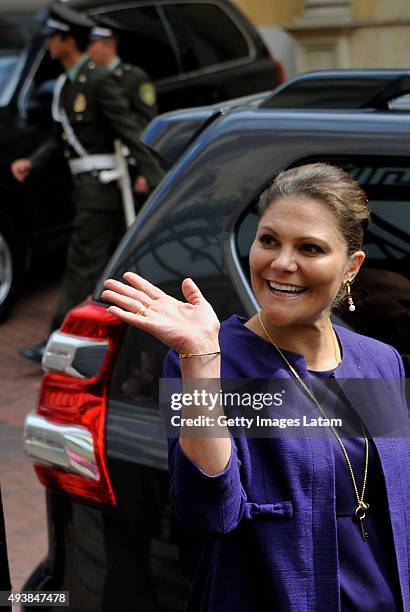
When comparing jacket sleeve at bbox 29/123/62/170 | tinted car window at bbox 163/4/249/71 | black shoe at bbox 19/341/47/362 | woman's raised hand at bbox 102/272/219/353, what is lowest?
black shoe at bbox 19/341/47/362

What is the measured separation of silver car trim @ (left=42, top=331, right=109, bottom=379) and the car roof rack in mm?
700

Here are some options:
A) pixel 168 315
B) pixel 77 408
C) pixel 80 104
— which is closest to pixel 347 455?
pixel 168 315

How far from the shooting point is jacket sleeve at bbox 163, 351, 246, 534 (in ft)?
6.35

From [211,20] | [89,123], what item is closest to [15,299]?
[89,123]

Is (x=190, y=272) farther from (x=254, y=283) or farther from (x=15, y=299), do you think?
(x=15, y=299)

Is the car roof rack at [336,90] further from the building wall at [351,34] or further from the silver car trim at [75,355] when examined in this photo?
the building wall at [351,34]

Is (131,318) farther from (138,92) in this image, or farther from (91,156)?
(138,92)

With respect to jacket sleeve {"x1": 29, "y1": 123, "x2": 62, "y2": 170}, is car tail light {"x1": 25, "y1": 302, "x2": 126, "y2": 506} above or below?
above

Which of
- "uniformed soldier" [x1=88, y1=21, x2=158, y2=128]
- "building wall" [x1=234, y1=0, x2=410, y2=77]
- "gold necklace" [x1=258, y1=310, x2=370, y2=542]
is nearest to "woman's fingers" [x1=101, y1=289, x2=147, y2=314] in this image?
"gold necklace" [x1=258, y1=310, x2=370, y2=542]

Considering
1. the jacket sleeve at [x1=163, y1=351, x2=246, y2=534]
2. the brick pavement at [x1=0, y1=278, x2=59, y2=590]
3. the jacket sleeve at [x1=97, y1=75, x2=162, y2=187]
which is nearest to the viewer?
the jacket sleeve at [x1=163, y1=351, x2=246, y2=534]

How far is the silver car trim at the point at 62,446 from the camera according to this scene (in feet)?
9.21

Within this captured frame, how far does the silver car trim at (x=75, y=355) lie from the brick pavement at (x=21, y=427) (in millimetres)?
1528

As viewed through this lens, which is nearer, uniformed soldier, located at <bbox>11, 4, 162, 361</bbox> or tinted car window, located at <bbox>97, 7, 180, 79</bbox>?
uniformed soldier, located at <bbox>11, 4, 162, 361</bbox>

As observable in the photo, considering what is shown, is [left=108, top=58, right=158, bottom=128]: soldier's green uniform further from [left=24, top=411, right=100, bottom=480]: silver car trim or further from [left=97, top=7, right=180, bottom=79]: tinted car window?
[left=24, top=411, right=100, bottom=480]: silver car trim
